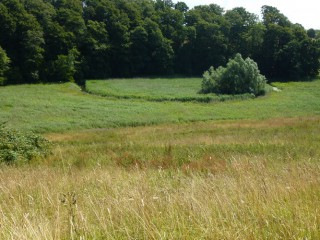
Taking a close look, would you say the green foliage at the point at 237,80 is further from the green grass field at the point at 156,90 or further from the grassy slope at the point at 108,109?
the grassy slope at the point at 108,109

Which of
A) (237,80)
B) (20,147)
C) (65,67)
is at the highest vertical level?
(65,67)

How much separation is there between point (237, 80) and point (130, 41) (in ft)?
113

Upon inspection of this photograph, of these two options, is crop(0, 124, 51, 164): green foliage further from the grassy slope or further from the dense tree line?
the dense tree line

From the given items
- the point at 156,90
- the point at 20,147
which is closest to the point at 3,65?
the point at 156,90

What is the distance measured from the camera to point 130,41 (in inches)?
3625

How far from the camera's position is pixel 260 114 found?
161ft

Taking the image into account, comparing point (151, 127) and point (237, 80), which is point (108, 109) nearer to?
point (151, 127)

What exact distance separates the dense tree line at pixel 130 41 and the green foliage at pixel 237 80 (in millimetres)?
26990

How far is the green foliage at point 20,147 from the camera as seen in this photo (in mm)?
14937

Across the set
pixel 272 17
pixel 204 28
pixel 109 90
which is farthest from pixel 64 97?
pixel 272 17

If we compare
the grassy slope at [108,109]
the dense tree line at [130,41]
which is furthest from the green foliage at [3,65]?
the grassy slope at [108,109]

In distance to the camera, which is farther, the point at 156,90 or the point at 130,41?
the point at 130,41

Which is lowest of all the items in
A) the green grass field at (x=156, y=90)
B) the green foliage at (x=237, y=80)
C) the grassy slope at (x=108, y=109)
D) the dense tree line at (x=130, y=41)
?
the grassy slope at (x=108, y=109)

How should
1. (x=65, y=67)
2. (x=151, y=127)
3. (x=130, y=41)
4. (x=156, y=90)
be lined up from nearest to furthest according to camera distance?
(x=151, y=127) → (x=156, y=90) → (x=65, y=67) → (x=130, y=41)
